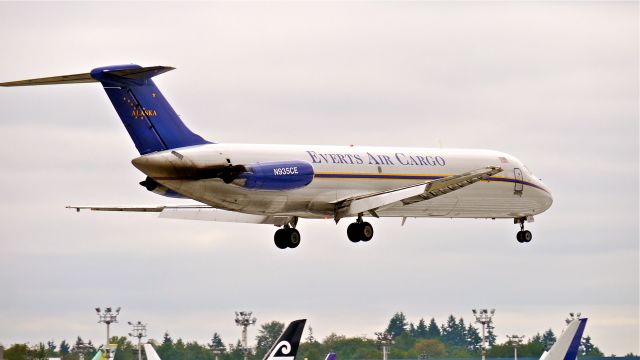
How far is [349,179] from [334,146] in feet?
5.35

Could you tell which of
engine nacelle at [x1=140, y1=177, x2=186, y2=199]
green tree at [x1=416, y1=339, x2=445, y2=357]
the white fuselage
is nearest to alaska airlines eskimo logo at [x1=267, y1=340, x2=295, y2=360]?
the white fuselage

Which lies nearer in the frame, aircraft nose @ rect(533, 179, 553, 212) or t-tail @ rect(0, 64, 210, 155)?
t-tail @ rect(0, 64, 210, 155)

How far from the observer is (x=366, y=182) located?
6969 centimetres

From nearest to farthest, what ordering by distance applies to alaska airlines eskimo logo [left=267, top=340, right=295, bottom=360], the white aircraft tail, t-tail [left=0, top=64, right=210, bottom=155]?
t-tail [left=0, top=64, right=210, bottom=155], alaska airlines eskimo logo [left=267, top=340, right=295, bottom=360], the white aircraft tail

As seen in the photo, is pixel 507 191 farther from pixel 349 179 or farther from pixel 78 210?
pixel 78 210

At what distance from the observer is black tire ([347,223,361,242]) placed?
228 ft

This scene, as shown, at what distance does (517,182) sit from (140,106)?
20633 mm

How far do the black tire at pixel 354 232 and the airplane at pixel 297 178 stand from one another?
2.1 inches

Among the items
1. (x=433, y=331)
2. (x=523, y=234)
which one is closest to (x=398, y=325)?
(x=433, y=331)

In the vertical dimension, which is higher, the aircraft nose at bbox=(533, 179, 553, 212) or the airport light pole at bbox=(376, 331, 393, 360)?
the aircraft nose at bbox=(533, 179, 553, 212)

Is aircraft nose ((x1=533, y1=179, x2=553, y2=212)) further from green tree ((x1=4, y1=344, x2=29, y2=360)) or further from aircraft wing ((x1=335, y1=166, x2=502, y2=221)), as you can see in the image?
green tree ((x1=4, y1=344, x2=29, y2=360))

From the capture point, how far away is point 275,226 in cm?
7294

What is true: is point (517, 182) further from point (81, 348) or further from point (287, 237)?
point (81, 348)

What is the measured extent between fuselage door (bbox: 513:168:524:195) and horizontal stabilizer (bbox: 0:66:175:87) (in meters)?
20.7
